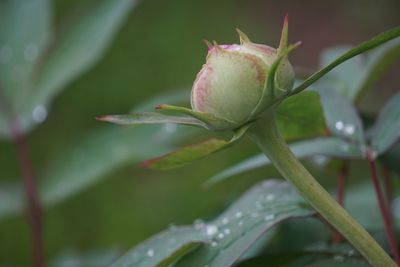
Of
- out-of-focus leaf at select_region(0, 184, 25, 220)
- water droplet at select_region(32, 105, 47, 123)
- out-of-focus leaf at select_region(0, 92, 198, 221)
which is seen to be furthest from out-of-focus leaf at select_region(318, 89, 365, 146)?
out-of-focus leaf at select_region(0, 184, 25, 220)

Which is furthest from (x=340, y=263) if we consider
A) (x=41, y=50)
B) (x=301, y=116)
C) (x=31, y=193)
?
(x=41, y=50)

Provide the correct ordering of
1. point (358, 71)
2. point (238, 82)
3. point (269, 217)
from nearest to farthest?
point (238, 82)
point (269, 217)
point (358, 71)

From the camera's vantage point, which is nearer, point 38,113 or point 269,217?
point 269,217

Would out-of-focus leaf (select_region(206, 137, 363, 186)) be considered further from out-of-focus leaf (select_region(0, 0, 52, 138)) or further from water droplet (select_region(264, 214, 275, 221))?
out-of-focus leaf (select_region(0, 0, 52, 138))

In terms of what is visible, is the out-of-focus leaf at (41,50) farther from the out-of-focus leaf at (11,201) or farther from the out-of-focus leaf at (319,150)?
the out-of-focus leaf at (319,150)

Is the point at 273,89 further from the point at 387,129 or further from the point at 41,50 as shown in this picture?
the point at 41,50

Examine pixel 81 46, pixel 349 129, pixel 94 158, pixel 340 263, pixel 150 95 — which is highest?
pixel 150 95
